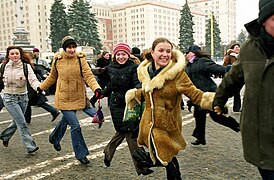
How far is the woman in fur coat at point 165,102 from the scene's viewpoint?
3689 millimetres

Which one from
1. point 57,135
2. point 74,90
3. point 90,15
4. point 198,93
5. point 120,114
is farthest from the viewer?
point 90,15

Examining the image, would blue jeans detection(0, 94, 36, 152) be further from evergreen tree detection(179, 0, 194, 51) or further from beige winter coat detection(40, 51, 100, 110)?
evergreen tree detection(179, 0, 194, 51)

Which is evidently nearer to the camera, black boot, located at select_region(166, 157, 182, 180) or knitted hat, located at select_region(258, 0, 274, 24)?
knitted hat, located at select_region(258, 0, 274, 24)

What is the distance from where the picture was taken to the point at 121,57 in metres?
4.70

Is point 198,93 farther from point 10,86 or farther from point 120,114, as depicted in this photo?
point 10,86

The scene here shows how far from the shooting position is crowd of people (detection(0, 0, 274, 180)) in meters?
2.54

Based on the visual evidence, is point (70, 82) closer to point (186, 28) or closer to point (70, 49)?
point (70, 49)

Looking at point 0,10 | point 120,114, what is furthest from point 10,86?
point 0,10

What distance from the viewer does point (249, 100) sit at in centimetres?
260

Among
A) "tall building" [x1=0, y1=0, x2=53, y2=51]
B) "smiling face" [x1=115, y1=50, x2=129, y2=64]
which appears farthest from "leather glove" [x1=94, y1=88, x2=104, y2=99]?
"tall building" [x1=0, y1=0, x2=53, y2=51]

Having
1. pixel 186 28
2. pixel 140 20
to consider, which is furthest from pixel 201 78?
pixel 140 20

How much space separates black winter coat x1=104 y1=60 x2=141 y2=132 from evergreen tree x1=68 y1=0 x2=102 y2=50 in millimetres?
61252

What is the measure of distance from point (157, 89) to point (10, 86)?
319cm

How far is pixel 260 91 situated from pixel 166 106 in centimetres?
136
